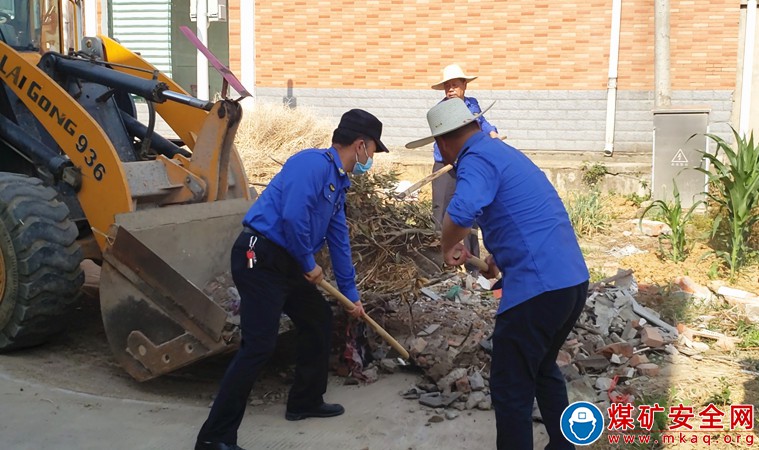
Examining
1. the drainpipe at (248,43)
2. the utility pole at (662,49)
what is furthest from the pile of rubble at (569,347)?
the drainpipe at (248,43)

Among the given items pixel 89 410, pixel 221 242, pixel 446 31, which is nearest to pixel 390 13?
pixel 446 31

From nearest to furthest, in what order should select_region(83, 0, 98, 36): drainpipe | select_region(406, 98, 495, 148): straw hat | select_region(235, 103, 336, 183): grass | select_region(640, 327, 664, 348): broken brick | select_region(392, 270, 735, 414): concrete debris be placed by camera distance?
1. select_region(406, 98, 495, 148): straw hat
2. select_region(392, 270, 735, 414): concrete debris
3. select_region(640, 327, 664, 348): broken brick
4. select_region(235, 103, 336, 183): grass
5. select_region(83, 0, 98, 36): drainpipe

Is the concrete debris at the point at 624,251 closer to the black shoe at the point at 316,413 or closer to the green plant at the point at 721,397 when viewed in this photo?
the green plant at the point at 721,397

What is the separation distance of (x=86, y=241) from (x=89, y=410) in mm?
1378

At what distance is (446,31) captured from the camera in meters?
13.5

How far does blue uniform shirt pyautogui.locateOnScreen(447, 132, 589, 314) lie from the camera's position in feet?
12.1

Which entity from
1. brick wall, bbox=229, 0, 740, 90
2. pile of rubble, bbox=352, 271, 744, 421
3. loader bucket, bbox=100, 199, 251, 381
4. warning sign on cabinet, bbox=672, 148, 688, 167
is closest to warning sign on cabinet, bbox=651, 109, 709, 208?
warning sign on cabinet, bbox=672, 148, 688, 167

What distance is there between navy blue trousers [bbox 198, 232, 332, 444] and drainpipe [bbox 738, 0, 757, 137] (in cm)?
1004

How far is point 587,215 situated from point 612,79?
4.19 meters

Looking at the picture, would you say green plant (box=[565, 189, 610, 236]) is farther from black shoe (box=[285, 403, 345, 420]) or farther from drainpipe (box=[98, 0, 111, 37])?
drainpipe (box=[98, 0, 111, 37])

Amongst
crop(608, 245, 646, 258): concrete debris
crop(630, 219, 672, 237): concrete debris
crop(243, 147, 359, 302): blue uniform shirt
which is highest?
crop(243, 147, 359, 302): blue uniform shirt

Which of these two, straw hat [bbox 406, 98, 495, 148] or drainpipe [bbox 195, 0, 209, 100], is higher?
drainpipe [bbox 195, 0, 209, 100]

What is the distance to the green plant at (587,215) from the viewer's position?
373 inches

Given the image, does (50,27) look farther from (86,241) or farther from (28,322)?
(28,322)
